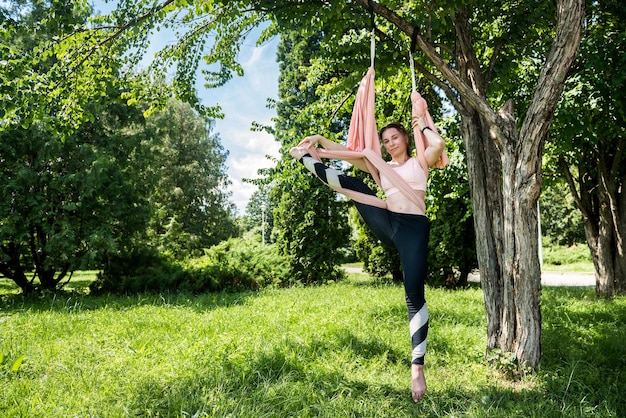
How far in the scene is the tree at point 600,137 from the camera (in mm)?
5406

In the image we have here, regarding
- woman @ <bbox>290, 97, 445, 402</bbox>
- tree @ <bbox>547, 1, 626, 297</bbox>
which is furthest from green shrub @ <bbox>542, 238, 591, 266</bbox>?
woman @ <bbox>290, 97, 445, 402</bbox>

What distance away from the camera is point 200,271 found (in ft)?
34.6

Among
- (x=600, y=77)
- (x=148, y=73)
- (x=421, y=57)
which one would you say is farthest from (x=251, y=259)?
(x=600, y=77)

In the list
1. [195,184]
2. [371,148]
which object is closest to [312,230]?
[371,148]

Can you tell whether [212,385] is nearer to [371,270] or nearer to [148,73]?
[148,73]

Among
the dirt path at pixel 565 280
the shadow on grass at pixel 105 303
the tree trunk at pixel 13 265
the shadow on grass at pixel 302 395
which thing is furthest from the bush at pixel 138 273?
the dirt path at pixel 565 280

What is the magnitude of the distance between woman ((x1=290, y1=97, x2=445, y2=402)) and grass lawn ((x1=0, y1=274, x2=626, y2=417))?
0.85 m

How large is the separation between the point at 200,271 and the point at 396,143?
8.39 meters

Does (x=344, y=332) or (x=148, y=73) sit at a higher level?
(x=148, y=73)

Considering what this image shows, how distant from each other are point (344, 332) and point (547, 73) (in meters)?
3.30

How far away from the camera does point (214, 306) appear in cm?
753

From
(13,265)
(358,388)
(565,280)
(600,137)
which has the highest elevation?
(600,137)

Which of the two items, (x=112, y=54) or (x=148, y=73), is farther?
(x=148, y=73)

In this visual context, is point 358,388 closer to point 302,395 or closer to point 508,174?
point 302,395
